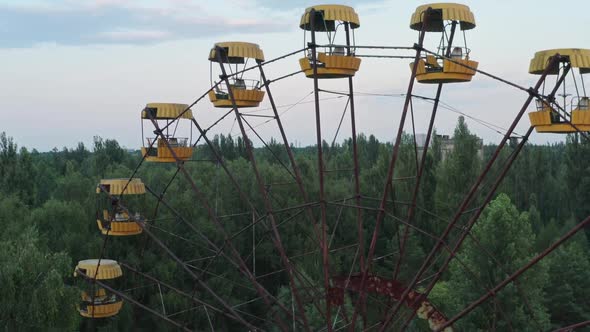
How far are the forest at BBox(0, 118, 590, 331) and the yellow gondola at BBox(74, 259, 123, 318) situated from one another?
0.67 m

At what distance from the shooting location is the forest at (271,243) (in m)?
15.2

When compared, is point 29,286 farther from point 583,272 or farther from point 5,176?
point 583,272

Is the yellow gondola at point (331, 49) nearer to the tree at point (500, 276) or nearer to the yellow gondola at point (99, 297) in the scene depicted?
the yellow gondola at point (99, 297)

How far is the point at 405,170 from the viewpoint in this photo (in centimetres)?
3578

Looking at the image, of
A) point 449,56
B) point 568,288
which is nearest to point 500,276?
point 568,288

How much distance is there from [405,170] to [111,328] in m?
19.6

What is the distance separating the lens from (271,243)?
3108cm

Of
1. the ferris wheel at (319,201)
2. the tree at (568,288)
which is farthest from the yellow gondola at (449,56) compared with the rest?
the tree at (568,288)

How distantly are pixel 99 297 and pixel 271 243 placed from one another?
1319 centimetres

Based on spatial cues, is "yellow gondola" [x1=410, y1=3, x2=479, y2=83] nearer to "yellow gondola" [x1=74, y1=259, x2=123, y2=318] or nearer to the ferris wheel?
the ferris wheel

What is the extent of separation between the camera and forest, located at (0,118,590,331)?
600 inches

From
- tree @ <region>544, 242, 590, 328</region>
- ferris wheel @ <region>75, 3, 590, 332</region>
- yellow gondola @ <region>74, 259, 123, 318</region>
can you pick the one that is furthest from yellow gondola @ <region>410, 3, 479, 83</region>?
tree @ <region>544, 242, 590, 328</region>

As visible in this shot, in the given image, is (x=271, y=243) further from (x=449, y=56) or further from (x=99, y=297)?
(x=449, y=56)

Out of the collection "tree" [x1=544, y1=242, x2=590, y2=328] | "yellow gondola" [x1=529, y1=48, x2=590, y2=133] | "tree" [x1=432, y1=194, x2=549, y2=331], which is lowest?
"tree" [x1=544, y1=242, x2=590, y2=328]
